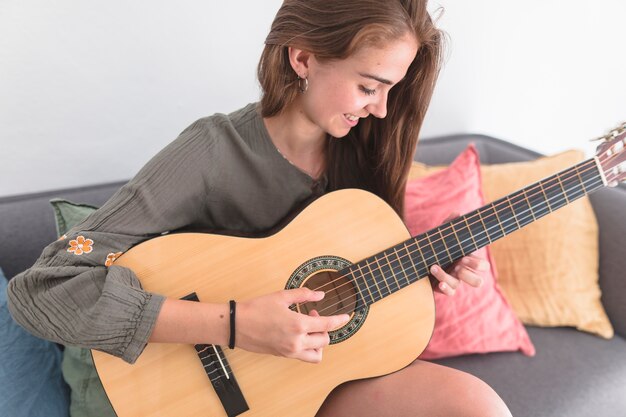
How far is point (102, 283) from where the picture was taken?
0.94 m

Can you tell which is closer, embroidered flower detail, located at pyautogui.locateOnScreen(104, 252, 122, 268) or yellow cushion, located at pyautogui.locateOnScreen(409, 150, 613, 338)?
embroidered flower detail, located at pyautogui.locateOnScreen(104, 252, 122, 268)

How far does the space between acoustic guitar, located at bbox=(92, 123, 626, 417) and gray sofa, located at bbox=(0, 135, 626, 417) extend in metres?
0.46

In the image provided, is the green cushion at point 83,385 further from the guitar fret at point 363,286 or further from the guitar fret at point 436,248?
the guitar fret at point 436,248

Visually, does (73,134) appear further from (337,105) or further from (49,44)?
(337,105)

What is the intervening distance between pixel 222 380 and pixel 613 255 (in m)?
1.32

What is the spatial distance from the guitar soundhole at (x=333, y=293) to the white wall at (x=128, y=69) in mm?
682

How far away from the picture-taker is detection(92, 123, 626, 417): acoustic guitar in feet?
3.24

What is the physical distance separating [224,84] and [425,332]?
1.00m

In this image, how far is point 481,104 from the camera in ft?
6.92

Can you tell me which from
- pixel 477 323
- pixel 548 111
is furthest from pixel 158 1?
pixel 548 111

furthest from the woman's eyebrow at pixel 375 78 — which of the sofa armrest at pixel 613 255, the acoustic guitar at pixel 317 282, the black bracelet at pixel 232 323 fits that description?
the sofa armrest at pixel 613 255

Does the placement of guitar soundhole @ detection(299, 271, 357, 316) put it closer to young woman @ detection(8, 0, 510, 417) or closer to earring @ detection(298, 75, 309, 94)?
young woman @ detection(8, 0, 510, 417)

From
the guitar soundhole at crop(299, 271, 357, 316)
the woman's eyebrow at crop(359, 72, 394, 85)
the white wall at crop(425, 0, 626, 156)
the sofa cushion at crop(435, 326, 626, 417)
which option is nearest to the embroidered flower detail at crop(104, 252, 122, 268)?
the guitar soundhole at crop(299, 271, 357, 316)

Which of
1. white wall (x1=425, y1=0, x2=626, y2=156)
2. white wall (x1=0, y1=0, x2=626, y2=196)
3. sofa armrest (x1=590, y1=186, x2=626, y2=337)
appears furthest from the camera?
white wall (x1=425, y1=0, x2=626, y2=156)
